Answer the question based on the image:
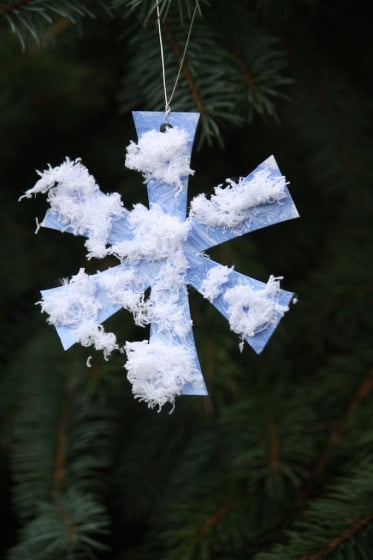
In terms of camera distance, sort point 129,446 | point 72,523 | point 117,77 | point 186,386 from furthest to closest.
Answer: point 117,77 → point 129,446 → point 72,523 → point 186,386

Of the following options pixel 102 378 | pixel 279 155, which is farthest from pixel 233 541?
pixel 279 155

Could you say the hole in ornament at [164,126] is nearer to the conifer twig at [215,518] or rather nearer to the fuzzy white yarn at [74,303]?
the fuzzy white yarn at [74,303]

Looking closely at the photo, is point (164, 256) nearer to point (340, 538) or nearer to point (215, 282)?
point (215, 282)

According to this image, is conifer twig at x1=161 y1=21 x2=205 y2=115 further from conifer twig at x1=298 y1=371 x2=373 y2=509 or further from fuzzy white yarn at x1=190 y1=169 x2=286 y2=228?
conifer twig at x1=298 y1=371 x2=373 y2=509

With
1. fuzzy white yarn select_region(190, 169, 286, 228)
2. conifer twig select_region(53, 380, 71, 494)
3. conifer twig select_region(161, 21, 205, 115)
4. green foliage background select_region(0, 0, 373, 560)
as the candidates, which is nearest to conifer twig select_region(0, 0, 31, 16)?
green foliage background select_region(0, 0, 373, 560)

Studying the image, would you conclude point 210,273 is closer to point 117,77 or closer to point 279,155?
point 279,155

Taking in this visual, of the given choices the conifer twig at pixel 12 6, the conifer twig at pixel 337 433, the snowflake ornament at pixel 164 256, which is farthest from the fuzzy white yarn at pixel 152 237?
the conifer twig at pixel 337 433

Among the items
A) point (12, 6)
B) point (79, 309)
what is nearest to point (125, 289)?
point (79, 309)
